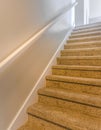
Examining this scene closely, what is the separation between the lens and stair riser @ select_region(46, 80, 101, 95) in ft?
5.49

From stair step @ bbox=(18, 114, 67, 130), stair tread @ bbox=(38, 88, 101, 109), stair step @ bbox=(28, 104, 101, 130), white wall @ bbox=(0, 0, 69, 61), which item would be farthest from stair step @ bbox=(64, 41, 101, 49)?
stair step @ bbox=(18, 114, 67, 130)

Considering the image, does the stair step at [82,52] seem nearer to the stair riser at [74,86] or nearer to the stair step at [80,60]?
the stair step at [80,60]

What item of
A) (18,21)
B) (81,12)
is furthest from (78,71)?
(81,12)

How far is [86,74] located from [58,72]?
1.50 feet

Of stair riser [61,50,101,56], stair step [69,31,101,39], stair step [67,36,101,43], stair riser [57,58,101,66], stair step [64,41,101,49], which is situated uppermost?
stair step [69,31,101,39]

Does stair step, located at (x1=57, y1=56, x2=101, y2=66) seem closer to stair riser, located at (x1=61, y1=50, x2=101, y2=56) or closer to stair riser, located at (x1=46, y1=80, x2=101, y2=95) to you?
stair riser, located at (x1=61, y1=50, x2=101, y2=56)

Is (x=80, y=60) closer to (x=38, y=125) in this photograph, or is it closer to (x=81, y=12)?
(x=38, y=125)

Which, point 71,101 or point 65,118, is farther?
point 71,101

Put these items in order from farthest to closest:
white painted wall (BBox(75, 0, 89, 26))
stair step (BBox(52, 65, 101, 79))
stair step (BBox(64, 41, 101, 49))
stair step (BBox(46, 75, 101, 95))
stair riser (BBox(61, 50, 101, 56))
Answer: white painted wall (BBox(75, 0, 89, 26)) → stair step (BBox(64, 41, 101, 49)) → stair riser (BBox(61, 50, 101, 56)) → stair step (BBox(52, 65, 101, 79)) → stair step (BBox(46, 75, 101, 95))

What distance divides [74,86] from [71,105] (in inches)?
11.5

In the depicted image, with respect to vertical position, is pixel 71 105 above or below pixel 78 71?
below

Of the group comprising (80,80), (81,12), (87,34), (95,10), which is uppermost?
(95,10)

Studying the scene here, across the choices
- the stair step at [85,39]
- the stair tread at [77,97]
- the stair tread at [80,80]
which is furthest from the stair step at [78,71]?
the stair step at [85,39]

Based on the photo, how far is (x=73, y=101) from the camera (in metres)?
1.60
